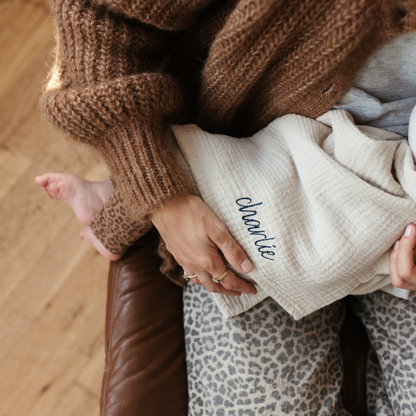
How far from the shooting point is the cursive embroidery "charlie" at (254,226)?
0.65 metres

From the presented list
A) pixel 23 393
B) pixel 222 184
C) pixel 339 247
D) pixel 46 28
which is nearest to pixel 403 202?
pixel 339 247

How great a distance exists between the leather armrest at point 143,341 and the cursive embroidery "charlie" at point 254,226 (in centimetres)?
37

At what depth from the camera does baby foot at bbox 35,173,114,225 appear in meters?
0.98

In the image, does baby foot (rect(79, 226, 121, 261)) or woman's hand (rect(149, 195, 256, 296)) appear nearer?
woman's hand (rect(149, 195, 256, 296))

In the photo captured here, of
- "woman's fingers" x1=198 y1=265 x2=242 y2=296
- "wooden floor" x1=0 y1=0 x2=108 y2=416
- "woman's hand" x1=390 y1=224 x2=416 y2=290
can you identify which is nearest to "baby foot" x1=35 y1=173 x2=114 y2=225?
"wooden floor" x1=0 y1=0 x2=108 y2=416

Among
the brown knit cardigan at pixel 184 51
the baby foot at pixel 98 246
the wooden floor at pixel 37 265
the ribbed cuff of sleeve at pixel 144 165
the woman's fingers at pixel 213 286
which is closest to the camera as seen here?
the brown knit cardigan at pixel 184 51

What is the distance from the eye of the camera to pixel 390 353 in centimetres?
80

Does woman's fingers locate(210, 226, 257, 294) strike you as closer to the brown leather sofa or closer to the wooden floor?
the brown leather sofa

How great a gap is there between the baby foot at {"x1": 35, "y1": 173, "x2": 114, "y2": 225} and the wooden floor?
29cm

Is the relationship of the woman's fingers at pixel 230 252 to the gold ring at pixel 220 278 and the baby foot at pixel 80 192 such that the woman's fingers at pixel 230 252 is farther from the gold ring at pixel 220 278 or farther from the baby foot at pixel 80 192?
the baby foot at pixel 80 192

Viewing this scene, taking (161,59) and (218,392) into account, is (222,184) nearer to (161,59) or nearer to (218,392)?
(161,59)

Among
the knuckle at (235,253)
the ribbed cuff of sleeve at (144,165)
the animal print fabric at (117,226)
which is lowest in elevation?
the knuckle at (235,253)

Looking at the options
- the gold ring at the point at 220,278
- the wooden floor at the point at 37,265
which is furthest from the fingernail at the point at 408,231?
the wooden floor at the point at 37,265

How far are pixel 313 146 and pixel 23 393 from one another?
1.24 m
